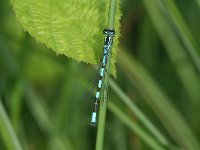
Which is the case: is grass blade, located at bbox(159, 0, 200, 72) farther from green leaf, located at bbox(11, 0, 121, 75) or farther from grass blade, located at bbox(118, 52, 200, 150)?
grass blade, located at bbox(118, 52, 200, 150)

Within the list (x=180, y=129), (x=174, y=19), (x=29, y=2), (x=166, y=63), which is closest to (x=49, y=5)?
(x=29, y=2)

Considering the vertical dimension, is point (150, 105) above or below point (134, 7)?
below

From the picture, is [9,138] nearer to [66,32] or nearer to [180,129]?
[66,32]

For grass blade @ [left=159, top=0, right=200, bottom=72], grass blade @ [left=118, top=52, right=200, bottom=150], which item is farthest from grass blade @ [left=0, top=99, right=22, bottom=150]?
grass blade @ [left=118, top=52, right=200, bottom=150]

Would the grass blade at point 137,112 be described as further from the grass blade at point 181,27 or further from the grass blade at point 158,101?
the grass blade at point 158,101

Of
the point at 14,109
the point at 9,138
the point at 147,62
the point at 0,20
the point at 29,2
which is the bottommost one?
the point at 9,138

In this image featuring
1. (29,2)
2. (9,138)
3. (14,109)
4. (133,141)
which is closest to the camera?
(29,2)

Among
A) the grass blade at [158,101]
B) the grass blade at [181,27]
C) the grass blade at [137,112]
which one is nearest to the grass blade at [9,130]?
the grass blade at [137,112]
